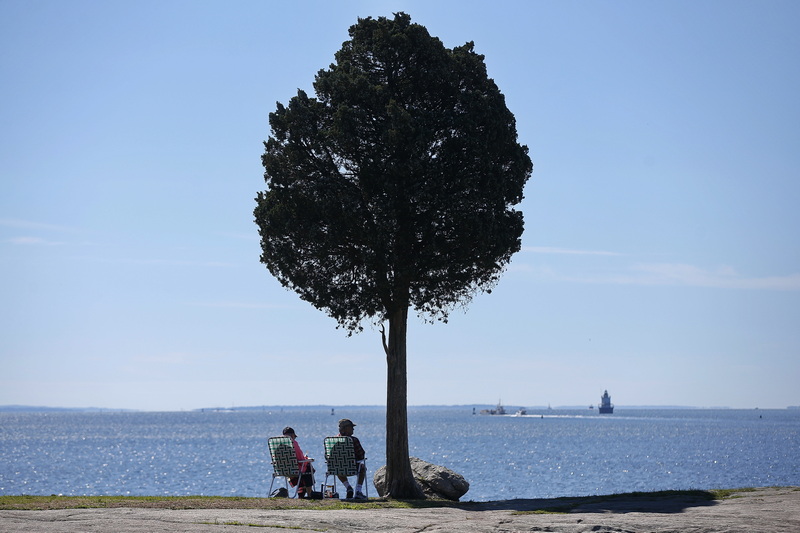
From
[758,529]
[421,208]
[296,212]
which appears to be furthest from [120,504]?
[758,529]

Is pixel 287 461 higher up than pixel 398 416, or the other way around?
pixel 398 416

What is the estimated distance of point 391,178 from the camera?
20219 mm

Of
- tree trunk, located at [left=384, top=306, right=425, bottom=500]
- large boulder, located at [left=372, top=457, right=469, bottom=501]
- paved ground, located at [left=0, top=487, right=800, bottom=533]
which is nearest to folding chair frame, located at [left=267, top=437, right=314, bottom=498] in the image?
tree trunk, located at [left=384, top=306, right=425, bottom=500]

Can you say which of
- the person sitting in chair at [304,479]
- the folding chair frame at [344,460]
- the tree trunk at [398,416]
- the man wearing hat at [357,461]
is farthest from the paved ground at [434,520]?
the tree trunk at [398,416]

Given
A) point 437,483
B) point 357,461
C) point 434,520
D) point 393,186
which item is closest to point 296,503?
point 357,461

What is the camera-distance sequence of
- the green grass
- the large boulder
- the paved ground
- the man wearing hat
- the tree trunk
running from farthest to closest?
the large boulder → the tree trunk → the man wearing hat → the green grass → the paved ground

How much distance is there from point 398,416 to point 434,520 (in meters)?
6.73

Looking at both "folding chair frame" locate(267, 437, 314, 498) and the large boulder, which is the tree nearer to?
the large boulder

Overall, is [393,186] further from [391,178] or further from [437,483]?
[437,483]

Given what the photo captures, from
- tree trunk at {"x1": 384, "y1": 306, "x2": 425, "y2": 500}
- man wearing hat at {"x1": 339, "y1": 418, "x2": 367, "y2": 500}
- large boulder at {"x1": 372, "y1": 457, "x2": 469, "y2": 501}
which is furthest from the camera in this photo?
large boulder at {"x1": 372, "y1": 457, "x2": 469, "y2": 501}

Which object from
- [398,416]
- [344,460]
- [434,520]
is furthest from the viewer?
[398,416]

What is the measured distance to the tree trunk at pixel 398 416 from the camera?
68.2ft

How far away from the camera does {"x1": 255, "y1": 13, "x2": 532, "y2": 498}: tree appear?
20344mm

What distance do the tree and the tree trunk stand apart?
3 cm
